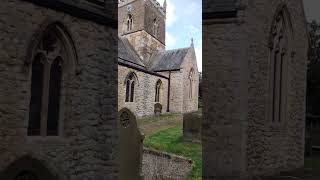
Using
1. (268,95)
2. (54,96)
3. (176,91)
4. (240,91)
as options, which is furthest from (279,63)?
(176,91)

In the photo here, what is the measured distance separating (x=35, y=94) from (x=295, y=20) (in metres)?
10.3

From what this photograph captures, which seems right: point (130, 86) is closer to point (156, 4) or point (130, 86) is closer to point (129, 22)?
point (129, 22)

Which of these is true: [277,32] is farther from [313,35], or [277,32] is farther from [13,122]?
[313,35]

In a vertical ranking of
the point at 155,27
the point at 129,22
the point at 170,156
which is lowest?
the point at 170,156

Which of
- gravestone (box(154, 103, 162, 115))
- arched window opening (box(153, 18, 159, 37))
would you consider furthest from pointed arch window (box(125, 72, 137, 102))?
arched window opening (box(153, 18, 159, 37))

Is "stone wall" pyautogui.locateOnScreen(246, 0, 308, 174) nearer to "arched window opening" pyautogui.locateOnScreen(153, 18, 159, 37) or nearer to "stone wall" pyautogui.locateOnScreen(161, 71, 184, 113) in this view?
"stone wall" pyautogui.locateOnScreen(161, 71, 184, 113)

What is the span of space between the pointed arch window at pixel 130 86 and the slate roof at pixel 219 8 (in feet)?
70.7

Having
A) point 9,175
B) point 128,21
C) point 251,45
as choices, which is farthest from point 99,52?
point 128,21

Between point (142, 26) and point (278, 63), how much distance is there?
3235cm

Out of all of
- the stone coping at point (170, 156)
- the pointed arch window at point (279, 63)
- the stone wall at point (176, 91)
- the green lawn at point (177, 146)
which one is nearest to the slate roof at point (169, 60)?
the stone wall at point (176, 91)

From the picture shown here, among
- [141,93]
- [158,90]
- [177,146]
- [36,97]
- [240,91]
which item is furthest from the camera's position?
[158,90]

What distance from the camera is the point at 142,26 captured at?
4506cm

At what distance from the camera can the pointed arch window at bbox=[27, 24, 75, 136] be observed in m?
8.03

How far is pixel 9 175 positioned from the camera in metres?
7.29
